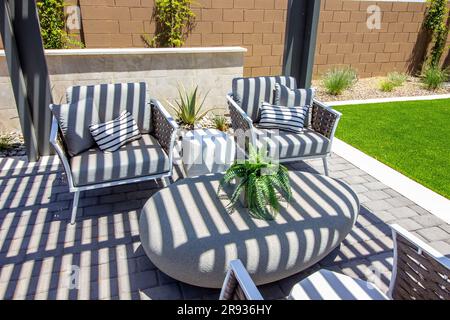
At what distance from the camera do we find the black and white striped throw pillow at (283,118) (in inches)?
152

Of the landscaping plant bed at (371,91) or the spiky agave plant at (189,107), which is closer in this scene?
the spiky agave plant at (189,107)

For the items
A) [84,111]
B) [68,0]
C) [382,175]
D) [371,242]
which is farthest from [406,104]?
[68,0]

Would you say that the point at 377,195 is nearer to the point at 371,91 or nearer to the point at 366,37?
the point at 371,91

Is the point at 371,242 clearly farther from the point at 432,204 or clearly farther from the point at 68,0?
the point at 68,0

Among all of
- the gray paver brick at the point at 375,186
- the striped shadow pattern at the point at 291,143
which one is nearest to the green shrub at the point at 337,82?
the striped shadow pattern at the point at 291,143

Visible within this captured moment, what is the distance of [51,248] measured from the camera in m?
2.70

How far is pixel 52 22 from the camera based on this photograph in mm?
5629

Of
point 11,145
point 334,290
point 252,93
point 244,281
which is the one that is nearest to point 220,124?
point 252,93

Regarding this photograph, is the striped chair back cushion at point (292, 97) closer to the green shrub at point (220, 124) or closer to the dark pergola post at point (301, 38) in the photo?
the dark pergola post at point (301, 38)

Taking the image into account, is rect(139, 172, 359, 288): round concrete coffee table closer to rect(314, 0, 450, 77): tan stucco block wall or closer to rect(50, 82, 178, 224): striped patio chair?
rect(50, 82, 178, 224): striped patio chair

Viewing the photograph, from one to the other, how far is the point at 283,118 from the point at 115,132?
1.86 meters

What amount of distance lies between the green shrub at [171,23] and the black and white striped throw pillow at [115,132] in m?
3.36

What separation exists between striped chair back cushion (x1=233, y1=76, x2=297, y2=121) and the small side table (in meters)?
0.58

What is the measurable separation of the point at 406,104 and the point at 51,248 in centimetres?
653
